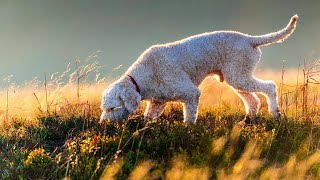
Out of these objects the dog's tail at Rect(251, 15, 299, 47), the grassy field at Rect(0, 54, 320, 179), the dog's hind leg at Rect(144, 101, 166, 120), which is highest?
the dog's tail at Rect(251, 15, 299, 47)

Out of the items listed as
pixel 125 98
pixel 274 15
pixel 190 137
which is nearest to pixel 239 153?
pixel 190 137

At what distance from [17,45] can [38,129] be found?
299 ft

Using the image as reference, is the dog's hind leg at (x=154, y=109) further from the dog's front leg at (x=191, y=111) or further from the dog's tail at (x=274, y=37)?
the dog's tail at (x=274, y=37)

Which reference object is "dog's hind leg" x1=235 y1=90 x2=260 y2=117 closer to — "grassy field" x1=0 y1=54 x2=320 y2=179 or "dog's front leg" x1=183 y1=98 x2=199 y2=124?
"grassy field" x1=0 y1=54 x2=320 y2=179

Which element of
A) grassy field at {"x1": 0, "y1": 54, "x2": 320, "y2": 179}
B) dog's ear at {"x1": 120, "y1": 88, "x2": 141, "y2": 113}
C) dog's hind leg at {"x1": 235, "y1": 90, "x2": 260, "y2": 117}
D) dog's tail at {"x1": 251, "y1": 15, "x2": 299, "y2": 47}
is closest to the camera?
grassy field at {"x1": 0, "y1": 54, "x2": 320, "y2": 179}

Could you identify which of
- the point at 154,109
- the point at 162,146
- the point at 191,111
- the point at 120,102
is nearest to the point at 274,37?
the point at 191,111

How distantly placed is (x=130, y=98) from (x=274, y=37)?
2648 millimetres

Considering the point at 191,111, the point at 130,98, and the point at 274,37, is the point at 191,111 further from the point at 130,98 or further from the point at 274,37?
the point at 274,37

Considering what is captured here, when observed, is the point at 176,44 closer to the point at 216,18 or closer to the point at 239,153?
the point at 239,153

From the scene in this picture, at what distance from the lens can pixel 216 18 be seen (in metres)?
121

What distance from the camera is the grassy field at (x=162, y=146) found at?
692cm

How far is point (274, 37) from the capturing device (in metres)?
10.3

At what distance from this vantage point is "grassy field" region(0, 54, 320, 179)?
6.92 meters

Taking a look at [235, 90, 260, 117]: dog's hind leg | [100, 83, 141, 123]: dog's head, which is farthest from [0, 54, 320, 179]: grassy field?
[100, 83, 141, 123]: dog's head
